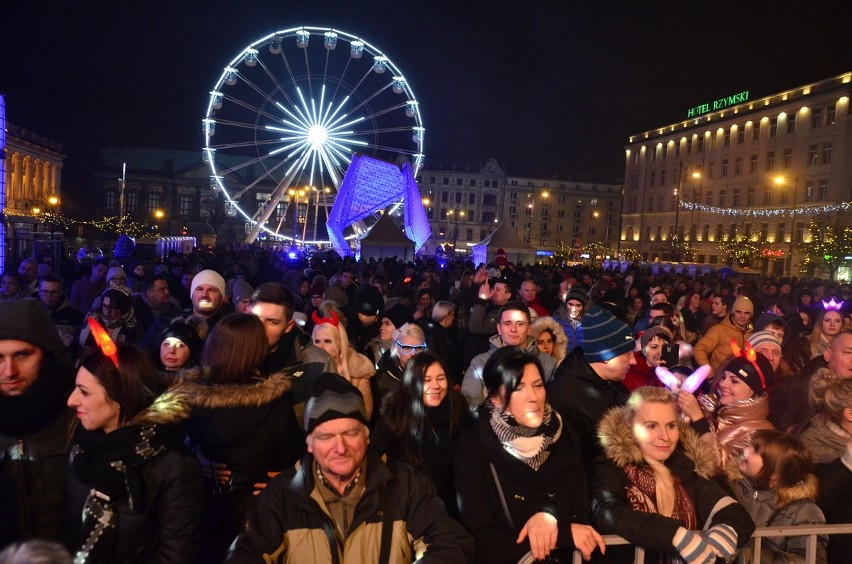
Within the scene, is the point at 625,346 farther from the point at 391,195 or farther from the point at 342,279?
the point at 391,195

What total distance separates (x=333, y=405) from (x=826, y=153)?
5935cm

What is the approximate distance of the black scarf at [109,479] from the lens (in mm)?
2639

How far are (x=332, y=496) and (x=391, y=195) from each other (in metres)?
25.4

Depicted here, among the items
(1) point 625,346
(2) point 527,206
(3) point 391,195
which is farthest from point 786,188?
(1) point 625,346

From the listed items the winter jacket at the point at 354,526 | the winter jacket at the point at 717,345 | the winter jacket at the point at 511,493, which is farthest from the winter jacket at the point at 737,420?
the winter jacket at the point at 717,345

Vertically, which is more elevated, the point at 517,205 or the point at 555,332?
the point at 517,205

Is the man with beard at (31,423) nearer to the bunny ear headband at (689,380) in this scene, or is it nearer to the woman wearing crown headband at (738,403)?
the bunny ear headband at (689,380)

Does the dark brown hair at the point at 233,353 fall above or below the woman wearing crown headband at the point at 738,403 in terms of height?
above

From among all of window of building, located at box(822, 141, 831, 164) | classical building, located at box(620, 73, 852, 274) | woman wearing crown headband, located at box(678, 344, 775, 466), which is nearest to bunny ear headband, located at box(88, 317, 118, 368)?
woman wearing crown headband, located at box(678, 344, 775, 466)

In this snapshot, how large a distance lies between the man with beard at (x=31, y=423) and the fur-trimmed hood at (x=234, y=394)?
60 cm

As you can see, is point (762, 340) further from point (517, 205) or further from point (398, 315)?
point (517, 205)

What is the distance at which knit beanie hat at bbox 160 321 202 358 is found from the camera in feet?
15.2

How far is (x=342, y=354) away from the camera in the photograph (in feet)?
16.5

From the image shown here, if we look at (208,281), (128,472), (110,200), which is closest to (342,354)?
(208,281)
